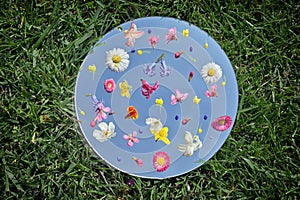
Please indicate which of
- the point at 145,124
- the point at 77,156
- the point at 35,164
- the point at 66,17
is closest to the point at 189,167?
the point at 145,124

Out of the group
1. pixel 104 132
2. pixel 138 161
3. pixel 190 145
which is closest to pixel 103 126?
pixel 104 132

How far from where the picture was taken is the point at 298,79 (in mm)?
1632

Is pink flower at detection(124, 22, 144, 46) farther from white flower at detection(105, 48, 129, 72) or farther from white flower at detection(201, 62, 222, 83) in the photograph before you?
white flower at detection(201, 62, 222, 83)

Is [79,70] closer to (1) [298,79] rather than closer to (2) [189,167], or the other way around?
(2) [189,167]

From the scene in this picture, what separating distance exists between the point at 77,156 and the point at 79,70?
237 mm

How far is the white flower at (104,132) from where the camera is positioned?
4.91ft

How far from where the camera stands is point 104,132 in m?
1.50

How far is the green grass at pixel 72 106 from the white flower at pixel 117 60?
8 cm

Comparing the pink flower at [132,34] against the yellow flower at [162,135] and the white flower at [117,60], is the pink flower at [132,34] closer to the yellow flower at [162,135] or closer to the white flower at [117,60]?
the white flower at [117,60]

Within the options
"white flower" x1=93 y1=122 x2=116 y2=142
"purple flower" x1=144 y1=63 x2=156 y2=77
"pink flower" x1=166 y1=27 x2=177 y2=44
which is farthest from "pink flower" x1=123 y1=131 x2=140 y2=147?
"pink flower" x1=166 y1=27 x2=177 y2=44

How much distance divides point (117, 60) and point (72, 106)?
18 centimetres

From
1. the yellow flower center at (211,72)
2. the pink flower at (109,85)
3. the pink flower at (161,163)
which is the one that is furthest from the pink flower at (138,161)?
the yellow flower center at (211,72)

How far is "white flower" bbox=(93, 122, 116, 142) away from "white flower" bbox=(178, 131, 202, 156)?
0.19 m

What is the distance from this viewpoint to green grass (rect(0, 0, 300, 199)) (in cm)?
152
